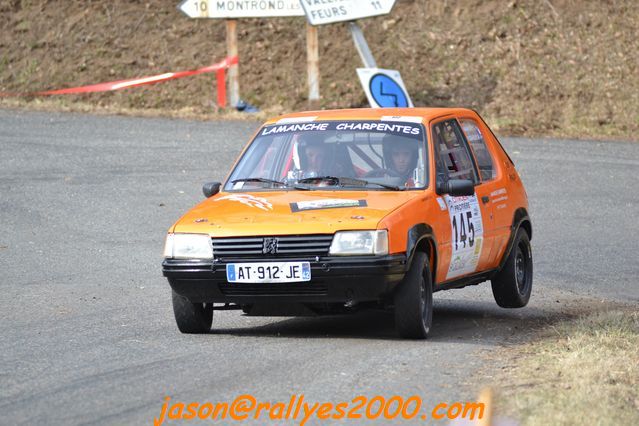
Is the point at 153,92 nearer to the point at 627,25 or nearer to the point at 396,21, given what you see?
the point at 396,21

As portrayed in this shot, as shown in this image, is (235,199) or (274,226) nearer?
(274,226)

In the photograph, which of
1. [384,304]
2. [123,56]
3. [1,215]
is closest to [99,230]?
[1,215]

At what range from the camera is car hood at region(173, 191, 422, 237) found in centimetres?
870

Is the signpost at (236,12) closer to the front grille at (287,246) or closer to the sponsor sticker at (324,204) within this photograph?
the sponsor sticker at (324,204)

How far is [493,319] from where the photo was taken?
1048cm

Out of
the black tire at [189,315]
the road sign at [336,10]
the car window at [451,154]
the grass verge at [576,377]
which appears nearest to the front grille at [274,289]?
the black tire at [189,315]

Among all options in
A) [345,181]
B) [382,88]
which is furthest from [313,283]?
[382,88]

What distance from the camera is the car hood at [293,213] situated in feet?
28.6

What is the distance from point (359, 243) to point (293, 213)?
1.84 feet

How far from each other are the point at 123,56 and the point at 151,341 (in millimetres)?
19332

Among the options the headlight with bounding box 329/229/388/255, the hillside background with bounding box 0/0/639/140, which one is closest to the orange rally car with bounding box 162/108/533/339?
the headlight with bounding box 329/229/388/255

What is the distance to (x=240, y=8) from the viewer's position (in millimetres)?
24969

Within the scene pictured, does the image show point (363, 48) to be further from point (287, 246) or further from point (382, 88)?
point (287, 246)

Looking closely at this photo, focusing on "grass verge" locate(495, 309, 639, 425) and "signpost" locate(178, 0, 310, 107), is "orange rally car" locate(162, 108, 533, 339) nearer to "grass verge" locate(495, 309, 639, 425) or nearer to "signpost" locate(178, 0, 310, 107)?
"grass verge" locate(495, 309, 639, 425)
